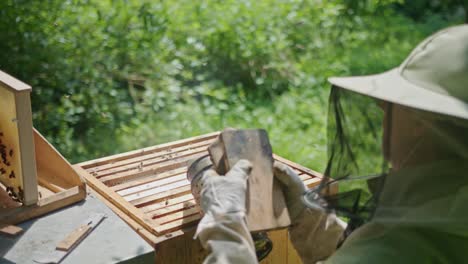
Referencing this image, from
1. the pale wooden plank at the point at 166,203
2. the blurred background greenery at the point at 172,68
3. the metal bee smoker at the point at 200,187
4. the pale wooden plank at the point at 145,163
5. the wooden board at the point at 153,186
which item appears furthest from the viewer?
the blurred background greenery at the point at 172,68

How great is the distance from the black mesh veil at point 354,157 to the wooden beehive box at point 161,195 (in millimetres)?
518

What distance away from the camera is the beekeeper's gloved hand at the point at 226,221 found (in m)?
1.47

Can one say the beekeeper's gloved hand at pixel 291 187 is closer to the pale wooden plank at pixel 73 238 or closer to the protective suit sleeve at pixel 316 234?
the protective suit sleeve at pixel 316 234

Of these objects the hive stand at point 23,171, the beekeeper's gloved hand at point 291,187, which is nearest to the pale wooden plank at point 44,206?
the hive stand at point 23,171

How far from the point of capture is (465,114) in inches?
47.5

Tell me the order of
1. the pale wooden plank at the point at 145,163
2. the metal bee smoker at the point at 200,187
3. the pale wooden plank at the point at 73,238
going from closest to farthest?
the pale wooden plank at the point at 73,238, the metal bee smoker at the point at 200,187, the pale wooden plank at the point at 145,163

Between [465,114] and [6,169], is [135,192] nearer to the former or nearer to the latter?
[6,169]

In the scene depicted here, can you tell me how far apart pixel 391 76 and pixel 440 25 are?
7716mm

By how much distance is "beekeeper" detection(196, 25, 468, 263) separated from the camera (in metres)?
1.28

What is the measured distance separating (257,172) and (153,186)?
615 millimetres

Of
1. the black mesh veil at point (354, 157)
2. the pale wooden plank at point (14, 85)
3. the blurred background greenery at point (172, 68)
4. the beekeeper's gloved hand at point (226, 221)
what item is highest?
the pale wooden plank at point (14, 85)

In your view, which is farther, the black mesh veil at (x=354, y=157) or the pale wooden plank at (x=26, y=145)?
the pale wooden plank at (x=26, y=145)

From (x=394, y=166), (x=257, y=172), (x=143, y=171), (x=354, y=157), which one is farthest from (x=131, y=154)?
(x=394, y=166)

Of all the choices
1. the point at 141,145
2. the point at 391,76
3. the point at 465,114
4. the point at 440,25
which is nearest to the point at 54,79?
the point at 141,145
